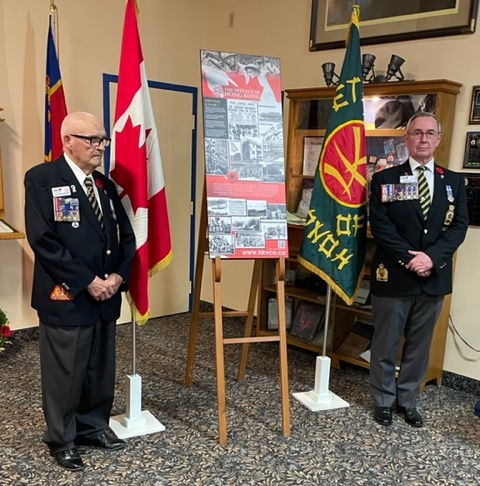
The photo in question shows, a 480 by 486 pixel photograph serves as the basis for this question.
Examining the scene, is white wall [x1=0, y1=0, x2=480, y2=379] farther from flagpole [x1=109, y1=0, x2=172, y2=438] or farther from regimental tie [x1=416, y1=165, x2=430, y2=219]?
flagpole [x1=109, y1=0, x2=172, y2=438]

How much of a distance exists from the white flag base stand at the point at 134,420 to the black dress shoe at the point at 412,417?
136cm

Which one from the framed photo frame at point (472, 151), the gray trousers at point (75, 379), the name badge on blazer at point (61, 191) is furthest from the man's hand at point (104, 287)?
the framed photo frame at point (472, 151)

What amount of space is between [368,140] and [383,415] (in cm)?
185

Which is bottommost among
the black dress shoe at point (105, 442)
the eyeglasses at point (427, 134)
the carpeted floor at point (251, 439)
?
the carpeted floor at point (251, 439)

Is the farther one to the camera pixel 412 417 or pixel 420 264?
pixel 412 417

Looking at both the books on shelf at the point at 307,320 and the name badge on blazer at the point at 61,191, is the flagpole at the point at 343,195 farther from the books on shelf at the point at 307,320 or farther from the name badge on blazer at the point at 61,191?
the name badge on blazer at the point at 61,191

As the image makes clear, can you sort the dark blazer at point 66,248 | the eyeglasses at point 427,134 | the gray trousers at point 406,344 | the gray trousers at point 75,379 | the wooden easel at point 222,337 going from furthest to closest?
the gray trousers at point 406,344, the eyeglasses at point 427,134, the wooden easel at point 222,337, the gray trousers at point 75,379, the dark blazer at point 66,248

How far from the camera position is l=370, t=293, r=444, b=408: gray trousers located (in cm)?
296

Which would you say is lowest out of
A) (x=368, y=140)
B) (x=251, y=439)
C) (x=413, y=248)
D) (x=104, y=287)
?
(x=251, y=439)

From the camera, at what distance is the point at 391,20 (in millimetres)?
3664

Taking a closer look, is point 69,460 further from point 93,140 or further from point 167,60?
point 167,60

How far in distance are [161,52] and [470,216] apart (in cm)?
282

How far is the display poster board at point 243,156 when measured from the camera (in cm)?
282

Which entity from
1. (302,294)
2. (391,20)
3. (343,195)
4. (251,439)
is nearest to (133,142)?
(343,195)
